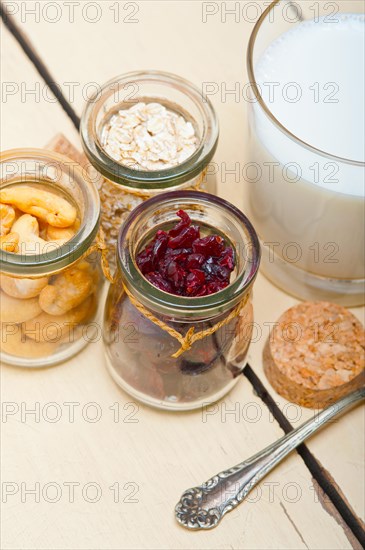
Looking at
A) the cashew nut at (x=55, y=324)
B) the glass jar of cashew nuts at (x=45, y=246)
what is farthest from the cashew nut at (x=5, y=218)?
the cashew nut at (x=55, y=324)

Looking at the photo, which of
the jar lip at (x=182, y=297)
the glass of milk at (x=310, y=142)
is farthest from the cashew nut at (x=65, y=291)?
the glass of milk at (x=310, y=142)

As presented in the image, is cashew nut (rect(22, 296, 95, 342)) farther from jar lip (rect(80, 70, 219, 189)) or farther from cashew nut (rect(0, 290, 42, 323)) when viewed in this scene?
jar lip (rect(80, 70, 219, 189))

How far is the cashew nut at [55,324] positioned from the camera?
3.64 ft

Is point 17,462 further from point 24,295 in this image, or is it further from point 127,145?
point 127,145

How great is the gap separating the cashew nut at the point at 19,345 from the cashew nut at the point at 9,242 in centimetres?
11

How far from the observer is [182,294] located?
1.00 meters

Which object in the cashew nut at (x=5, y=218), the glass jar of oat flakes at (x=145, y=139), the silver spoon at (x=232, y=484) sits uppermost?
the glass jar of oat flakes at (x=145, y=139)

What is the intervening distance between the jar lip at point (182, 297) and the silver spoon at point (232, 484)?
23 centimetres

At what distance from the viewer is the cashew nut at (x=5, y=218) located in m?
1.07

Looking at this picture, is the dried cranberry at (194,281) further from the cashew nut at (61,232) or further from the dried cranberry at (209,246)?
the cashew nut at (61,232)

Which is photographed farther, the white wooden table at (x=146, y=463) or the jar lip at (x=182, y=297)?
the white wooden table at (x=146, y=463)

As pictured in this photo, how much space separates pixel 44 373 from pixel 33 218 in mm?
217

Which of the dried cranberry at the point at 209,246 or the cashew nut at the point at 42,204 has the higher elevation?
the cashew nut at the point at 42,204

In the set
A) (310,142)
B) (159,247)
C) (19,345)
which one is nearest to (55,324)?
(19,345)
